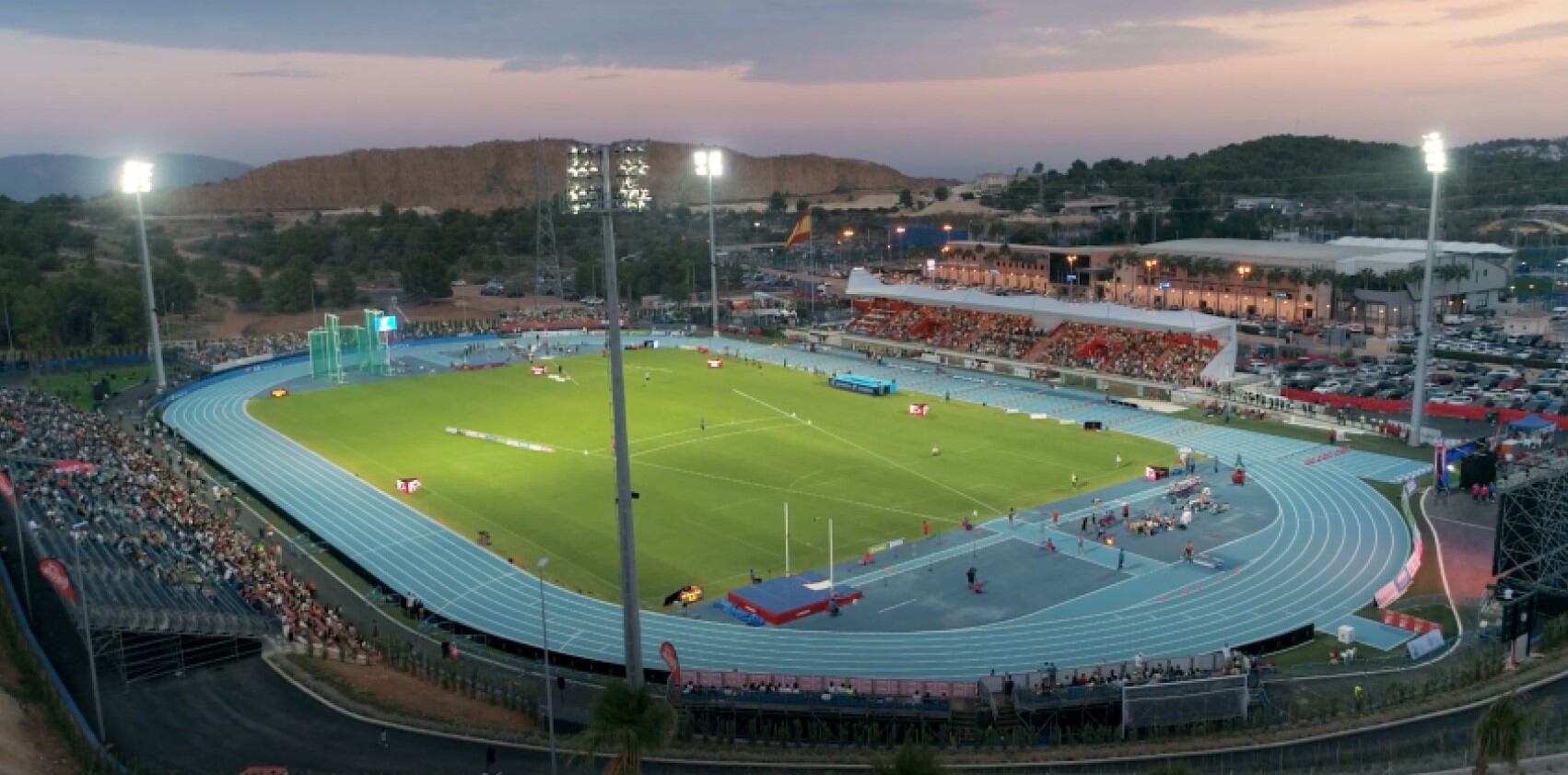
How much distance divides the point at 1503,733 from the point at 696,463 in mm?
30445

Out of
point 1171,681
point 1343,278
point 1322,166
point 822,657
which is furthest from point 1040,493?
point 1322,166

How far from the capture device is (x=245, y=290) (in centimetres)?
9169

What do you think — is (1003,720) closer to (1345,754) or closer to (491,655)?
(1345,754)

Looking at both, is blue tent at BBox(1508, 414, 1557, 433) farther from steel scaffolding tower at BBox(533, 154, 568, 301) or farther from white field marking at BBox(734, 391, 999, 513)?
steel scaffolding tower at BBox(533, 154, 568, 301)

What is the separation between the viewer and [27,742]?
741 inches

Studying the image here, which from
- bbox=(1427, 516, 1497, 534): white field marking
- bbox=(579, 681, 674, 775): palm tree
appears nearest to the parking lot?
bbox=(1427, 516, 1497, 534): white field marking

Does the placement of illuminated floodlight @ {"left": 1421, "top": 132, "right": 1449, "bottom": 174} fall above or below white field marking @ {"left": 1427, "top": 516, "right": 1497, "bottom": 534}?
above

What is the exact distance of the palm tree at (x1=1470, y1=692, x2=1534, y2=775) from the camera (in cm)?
1467

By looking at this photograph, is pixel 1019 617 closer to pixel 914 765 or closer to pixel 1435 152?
pixel 914 765

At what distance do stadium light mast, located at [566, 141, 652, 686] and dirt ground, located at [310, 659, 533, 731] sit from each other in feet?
8.30

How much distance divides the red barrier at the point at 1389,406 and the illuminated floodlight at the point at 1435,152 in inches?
422

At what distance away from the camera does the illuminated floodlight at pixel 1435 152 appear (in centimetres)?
4112

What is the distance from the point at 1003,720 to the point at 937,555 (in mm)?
11162

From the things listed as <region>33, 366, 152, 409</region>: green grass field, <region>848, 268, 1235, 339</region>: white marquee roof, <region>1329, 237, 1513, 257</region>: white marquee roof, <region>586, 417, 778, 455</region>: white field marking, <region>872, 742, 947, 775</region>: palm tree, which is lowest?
<region>586, 417, 778, 455</region>: white field marking
